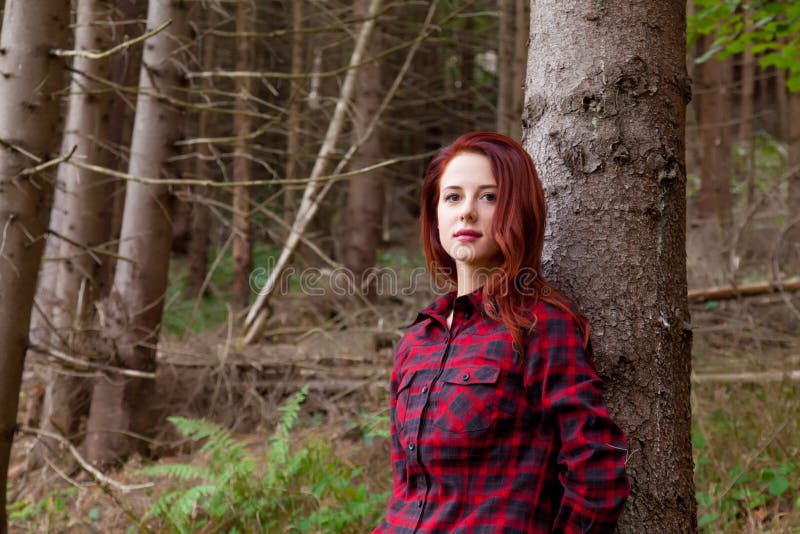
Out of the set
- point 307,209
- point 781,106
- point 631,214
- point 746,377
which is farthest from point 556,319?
point 781,106

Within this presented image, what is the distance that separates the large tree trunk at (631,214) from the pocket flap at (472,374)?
0.37 meters

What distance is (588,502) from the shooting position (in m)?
1.69

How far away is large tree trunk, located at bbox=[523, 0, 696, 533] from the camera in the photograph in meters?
2.06

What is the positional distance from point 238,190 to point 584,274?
7.88m

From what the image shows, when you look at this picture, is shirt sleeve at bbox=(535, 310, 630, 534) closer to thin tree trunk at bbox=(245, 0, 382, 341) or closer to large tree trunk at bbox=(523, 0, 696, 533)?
large tree trunk at bbox=(523, 0, 696, 533)

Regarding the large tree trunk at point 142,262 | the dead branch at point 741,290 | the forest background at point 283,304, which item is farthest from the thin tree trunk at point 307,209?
the dead branch at point 741,290

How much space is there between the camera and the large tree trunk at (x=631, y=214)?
2.06 metres

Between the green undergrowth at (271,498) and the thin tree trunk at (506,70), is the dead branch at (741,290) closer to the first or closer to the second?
the green undergrowth at (271,498)

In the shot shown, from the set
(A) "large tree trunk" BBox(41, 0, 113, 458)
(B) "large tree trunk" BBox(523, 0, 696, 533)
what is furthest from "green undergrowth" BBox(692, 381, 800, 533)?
(A) "large tree trunk" BBox(41, 0, 113, 458)

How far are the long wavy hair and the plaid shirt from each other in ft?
0.17

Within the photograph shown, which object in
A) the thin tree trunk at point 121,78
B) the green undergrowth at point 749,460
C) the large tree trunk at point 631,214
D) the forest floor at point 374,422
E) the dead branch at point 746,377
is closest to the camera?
the large tree trunk at point 631,214

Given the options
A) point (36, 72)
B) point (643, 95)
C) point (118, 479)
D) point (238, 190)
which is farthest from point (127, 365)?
point (643, 95)

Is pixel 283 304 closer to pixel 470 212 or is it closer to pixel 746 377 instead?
pixel 746 377

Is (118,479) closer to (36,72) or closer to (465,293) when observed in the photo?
(36,72)
